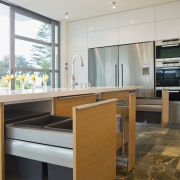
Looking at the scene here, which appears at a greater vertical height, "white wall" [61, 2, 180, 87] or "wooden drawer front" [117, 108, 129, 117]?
"white wall" [61, 2, 180, 87]

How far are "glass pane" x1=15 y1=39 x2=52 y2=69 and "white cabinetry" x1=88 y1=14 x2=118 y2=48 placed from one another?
118 centimetres

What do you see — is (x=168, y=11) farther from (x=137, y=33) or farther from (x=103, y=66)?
(x=103, y=66)

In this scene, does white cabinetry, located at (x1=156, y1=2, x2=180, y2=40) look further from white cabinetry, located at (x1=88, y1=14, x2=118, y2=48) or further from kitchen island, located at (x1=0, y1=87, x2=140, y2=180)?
kitchen island, located at (x1=0, y1=87, x2=140, y2=180)

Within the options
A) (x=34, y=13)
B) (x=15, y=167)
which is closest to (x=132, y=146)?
(x=15, y=167)

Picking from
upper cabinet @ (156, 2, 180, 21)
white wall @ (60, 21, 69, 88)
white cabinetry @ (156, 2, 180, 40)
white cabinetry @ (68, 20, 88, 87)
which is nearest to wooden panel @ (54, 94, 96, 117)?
white cabinetry @ (156, 2, 180, 40)

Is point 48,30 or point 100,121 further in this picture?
point 48,30

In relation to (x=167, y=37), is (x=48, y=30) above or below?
above

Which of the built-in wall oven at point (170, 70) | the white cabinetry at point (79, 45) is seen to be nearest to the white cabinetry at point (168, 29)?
the built-in wall oven at point (170, 70)

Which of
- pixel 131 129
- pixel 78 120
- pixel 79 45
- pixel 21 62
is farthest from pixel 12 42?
pixel 78 120

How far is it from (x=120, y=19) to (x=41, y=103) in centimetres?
402

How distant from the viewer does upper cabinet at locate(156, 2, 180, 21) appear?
4.52 m

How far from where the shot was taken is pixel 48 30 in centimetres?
577

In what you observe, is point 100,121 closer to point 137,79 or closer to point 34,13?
point 137,79

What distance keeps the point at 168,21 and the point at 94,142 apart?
162 inches
